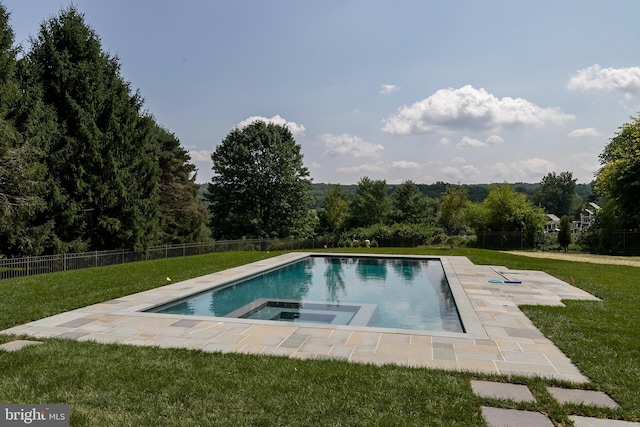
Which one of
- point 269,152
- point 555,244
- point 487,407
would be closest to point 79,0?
point 269,152

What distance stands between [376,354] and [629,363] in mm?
2799

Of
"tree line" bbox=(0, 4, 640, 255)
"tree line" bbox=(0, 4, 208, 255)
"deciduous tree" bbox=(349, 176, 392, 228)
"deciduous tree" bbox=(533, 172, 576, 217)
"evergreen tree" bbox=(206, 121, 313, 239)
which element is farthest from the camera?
"deciduous tree" bbox=(533, 172, 576, 217)

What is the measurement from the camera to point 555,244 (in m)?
28.0

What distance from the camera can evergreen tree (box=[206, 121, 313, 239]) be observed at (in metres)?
31.0

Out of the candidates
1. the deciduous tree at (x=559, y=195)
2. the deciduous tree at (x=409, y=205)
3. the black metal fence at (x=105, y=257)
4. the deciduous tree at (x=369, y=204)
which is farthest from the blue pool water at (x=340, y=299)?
the deciduous tree at (x=559, y=195)

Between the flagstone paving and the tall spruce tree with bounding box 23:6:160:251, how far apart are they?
8849 millimetres

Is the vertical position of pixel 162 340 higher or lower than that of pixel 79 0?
lower

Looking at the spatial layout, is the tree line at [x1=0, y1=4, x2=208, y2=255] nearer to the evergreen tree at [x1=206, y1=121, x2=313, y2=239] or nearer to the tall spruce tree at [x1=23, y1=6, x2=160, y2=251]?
the tall spruce tree at [x1=23, y1=6, x2=160, y2=251]

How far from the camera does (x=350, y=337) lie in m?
5.50

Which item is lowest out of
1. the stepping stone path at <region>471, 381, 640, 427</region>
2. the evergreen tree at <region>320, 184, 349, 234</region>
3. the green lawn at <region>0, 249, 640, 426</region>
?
the stepping stone path at <region>471, 381, 640, 427</region>

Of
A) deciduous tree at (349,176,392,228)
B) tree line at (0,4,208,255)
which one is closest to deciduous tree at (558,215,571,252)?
deciduous tree at (349,176,392,228)

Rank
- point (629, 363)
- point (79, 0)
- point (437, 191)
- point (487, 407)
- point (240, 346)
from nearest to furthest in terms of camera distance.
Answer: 1. point (487, 407)
2. point (629, 363)
3. point (240, 346)
4. point (79, 0)
5. point (437, 191)

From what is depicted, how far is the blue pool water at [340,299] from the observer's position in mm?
7723

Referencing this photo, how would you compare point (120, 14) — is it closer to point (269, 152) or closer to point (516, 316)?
point (516, 316)
